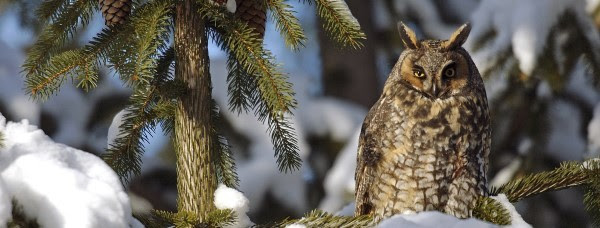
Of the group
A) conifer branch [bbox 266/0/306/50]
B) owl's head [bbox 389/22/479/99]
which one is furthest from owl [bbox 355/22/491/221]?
conifer branch [bbox 266/0/306/50]

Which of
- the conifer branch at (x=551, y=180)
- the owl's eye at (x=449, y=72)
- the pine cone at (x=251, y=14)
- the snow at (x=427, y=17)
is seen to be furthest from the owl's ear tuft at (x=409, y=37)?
the snow at (x=427, y=17)

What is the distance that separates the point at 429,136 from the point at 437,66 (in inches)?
7.5

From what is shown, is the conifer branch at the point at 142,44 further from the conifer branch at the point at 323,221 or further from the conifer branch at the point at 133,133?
the conifer branch at the point at 323,221

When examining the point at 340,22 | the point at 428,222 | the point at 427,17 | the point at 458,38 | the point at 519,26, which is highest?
the point at 427,17

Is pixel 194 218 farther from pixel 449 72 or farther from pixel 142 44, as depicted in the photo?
pixel 449 72

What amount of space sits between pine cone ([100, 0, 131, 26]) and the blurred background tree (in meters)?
1.72

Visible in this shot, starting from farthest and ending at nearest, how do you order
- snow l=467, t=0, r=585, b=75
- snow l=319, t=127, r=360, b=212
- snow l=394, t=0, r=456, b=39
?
snow l=394, t=0, r=456, b=39 → snow l=319, t=127, r=360, b=212 → snow l=467, t=0, r=585, b=75

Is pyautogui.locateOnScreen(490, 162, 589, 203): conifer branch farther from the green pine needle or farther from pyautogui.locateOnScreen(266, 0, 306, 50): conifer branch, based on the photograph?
pyautogui.locateOnScreen(266, 0, 306, 50): conifer branch

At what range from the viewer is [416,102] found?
8.36 feet

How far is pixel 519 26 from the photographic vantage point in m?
3.73

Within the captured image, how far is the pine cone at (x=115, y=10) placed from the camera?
1.74 m

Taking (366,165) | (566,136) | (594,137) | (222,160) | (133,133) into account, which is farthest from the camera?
(566,136)

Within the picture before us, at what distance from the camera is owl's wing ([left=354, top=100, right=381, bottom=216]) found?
8.57 feet

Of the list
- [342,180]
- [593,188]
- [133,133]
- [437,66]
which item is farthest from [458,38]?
[342,180]
